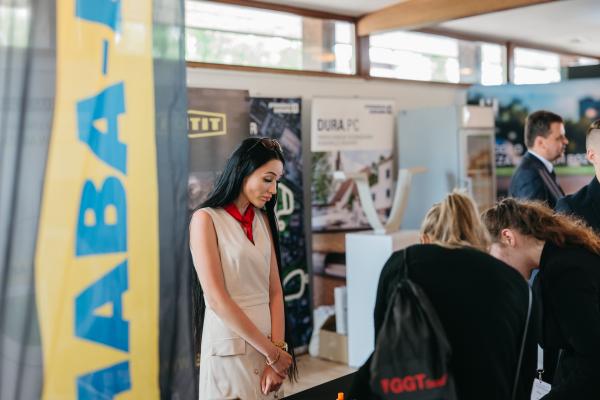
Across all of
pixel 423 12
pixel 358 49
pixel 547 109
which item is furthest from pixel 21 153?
pixel 547 109

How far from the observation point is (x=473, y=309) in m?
1.55

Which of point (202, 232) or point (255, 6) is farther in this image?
point (255, 6)

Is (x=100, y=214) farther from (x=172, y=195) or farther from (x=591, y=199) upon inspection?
(x=591, y=199)

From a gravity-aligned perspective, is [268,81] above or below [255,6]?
below

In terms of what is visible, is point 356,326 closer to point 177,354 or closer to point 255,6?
point 255,6

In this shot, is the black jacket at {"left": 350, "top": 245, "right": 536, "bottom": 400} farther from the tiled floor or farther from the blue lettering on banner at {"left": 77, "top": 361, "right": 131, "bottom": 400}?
the tiled floor

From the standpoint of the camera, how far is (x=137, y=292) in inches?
60.5

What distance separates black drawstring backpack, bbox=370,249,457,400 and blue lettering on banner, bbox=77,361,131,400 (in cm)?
55

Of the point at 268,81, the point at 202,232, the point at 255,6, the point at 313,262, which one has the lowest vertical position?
the point at 313,262

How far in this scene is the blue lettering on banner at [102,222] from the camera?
1.46 m

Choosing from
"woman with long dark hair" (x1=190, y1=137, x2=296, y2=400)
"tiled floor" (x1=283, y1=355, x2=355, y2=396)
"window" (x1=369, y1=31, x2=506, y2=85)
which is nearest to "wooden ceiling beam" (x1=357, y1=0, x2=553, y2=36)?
"window" (x1=369, y1=31, x2=506, y2=85)

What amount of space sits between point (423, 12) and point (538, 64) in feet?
11.0

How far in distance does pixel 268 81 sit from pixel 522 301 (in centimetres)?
423

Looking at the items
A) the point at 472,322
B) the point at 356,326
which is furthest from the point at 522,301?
the point at 356,326
